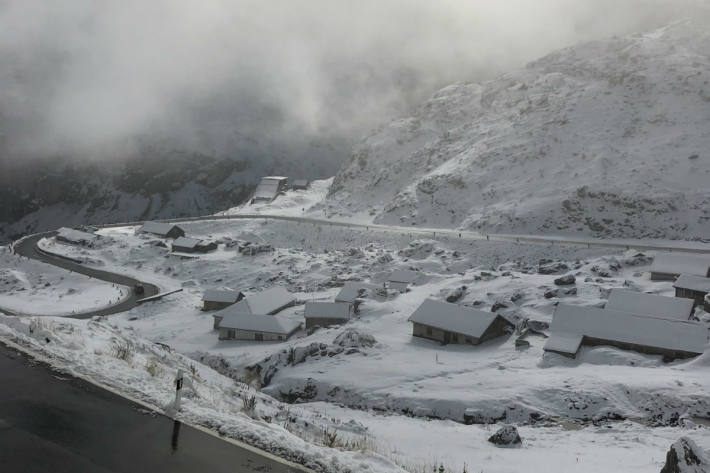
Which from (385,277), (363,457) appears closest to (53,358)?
(363,457)

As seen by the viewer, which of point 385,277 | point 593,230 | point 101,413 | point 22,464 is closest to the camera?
point 22,464

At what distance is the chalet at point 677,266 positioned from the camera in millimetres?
47719

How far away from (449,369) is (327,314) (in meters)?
16.0

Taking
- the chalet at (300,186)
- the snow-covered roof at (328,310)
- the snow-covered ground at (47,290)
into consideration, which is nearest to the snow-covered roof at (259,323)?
the snow-covered roof at (328,310)

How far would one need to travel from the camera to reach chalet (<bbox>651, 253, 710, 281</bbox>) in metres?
47.7

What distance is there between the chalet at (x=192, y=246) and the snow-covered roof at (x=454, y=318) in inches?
1840

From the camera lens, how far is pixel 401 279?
58.4m

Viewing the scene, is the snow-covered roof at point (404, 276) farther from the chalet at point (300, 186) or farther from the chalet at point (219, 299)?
→ the chalet at point (300, 186)

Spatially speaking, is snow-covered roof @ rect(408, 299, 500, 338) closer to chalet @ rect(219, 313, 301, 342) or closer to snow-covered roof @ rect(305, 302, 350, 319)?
snow-covered roof @ rect(305, 302, 350, 319)

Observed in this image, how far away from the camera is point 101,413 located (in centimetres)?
876

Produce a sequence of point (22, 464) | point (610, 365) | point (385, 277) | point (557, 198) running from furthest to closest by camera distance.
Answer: point (557, 198), point (385, 277), point (610, 365), point (22, 464)

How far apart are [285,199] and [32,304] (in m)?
68.2

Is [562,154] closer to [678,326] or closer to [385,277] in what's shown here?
[385,277]

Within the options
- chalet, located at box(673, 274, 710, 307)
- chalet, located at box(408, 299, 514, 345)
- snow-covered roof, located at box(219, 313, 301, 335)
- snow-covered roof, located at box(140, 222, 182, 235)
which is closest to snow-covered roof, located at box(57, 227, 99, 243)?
snow-covered roof, located at box(140, 222, 182, 235)
